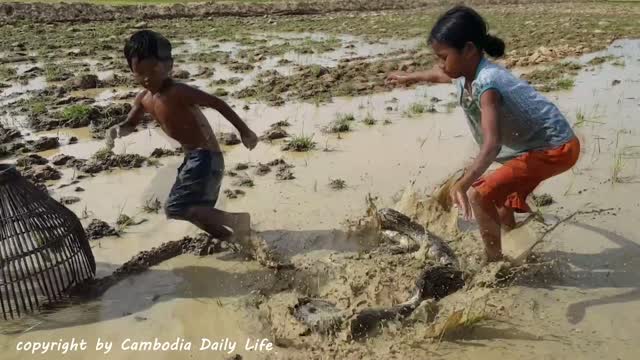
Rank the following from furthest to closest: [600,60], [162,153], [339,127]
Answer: [600,60], [339,127], [162,153]

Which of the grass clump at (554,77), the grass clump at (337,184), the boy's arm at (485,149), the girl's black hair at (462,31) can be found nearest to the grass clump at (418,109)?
the grass clump at (554,77)

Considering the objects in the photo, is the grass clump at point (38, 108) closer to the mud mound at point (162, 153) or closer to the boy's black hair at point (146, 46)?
the mud mound at point (162, 153)

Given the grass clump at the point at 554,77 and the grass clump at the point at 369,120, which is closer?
the grass clump at the point at 369,120

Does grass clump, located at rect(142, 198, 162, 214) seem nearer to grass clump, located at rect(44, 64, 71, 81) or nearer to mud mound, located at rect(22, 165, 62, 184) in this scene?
mud mound, located at rect(22, 165, 62, 184)

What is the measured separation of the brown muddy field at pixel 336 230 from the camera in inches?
120

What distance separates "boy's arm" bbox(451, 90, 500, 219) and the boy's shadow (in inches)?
35.3

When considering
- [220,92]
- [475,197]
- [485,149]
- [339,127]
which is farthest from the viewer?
[220,92]

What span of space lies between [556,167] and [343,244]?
4.97 feet

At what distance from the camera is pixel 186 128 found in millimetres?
3748

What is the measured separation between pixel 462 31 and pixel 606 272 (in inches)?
68.9

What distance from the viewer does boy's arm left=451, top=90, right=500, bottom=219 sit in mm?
3006

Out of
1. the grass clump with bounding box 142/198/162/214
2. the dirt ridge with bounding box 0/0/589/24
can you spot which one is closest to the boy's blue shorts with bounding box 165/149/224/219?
the grass clump with bounding box 142/198/162/214

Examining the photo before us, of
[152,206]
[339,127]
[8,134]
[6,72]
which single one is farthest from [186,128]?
[6,72]

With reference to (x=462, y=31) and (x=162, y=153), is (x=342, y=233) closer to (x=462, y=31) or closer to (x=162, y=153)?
(x=462, y=31)
